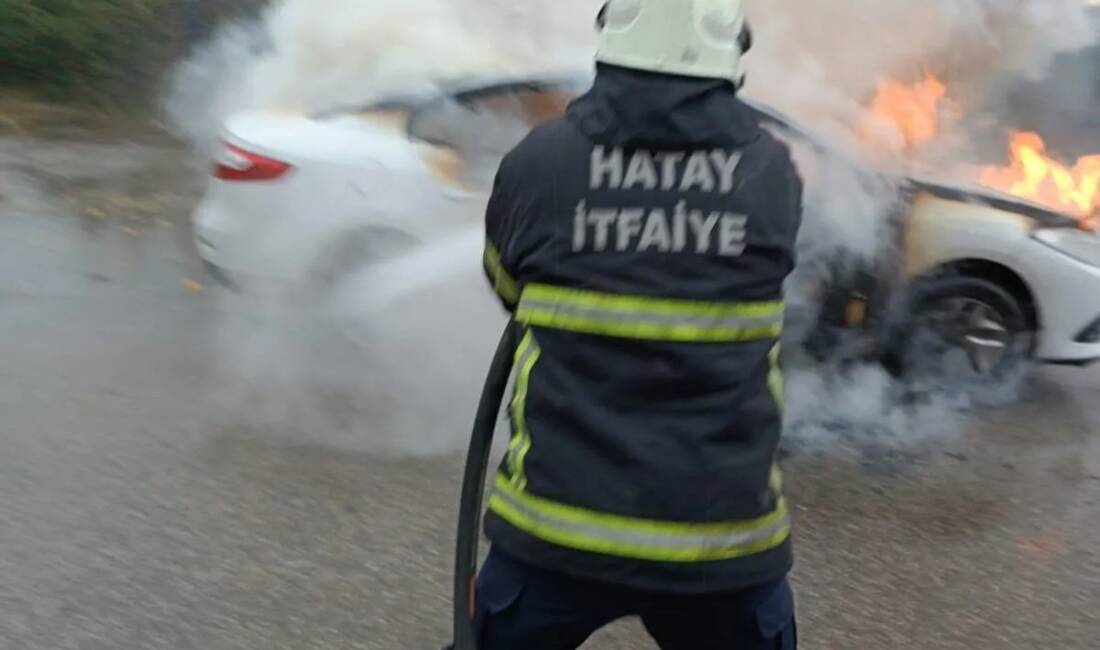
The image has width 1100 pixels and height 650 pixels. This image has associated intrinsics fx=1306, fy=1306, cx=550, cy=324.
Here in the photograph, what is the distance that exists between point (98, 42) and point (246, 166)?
31.8 ft

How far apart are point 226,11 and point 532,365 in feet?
45.5

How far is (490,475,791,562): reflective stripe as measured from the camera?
196 cm

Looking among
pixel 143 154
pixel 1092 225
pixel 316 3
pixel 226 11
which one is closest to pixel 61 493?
pixel 1092 225

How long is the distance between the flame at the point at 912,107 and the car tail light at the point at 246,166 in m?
3.09

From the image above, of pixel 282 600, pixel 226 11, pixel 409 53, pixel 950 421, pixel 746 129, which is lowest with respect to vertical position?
pixel 282 600

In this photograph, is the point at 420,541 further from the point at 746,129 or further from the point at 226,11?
the point at 226,11

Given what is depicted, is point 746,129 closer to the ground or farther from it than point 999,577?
farther from it

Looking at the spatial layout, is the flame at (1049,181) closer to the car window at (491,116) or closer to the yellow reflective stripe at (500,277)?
the car window at (491,116)

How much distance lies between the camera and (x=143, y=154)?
41.6 ft

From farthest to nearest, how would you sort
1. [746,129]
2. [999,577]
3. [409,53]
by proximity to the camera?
[409,53] < [999,577] < [746,129]

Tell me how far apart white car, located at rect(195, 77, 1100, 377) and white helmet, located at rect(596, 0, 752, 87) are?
156 inches

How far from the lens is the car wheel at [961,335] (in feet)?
19.8

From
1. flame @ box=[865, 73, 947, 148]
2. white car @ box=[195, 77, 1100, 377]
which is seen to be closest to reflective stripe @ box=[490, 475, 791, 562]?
white car @ box=[195, 77, 1100, 377]

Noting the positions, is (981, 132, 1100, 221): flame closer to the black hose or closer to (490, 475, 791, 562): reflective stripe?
the black hose
